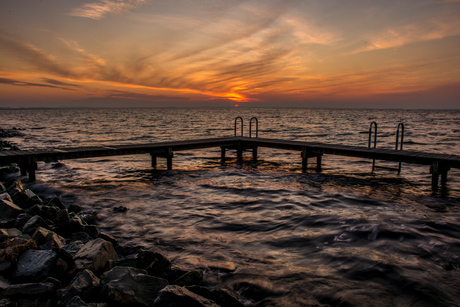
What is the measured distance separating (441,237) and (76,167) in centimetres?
1606

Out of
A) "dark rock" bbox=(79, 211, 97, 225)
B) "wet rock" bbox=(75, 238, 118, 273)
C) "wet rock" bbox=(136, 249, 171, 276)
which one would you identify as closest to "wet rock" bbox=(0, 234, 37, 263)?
"wet rock" bbox=(75, 238, 118, 273)

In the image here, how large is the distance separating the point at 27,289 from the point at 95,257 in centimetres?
96

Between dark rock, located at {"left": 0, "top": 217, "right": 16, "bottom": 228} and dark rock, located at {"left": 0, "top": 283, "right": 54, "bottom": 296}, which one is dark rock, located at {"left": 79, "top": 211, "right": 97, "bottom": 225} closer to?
dark rock, located at {"left": 0, "top": 217, "right": 16, "bottom": 228}

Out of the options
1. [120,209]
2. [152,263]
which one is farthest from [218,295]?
[120,209]

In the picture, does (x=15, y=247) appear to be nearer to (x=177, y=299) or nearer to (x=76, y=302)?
(x=76, y=302)

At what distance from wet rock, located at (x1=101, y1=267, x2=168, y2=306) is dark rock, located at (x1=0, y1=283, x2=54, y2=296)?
0.64m

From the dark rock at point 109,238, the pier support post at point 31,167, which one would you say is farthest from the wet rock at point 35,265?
the pier support post at point 31,167

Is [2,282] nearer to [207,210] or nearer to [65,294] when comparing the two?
[65,294]

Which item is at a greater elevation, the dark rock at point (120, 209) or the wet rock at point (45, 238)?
the wet rock at point (45, 238)

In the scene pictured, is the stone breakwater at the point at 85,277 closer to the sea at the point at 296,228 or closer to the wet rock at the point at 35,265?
the wet rock at the point at 35,265

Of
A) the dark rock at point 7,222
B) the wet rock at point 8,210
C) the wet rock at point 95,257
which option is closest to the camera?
the wet rock at point 95,257

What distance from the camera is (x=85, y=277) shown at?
363 centimetres

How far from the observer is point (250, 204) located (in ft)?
28.6

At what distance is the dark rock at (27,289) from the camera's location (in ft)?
11.1
